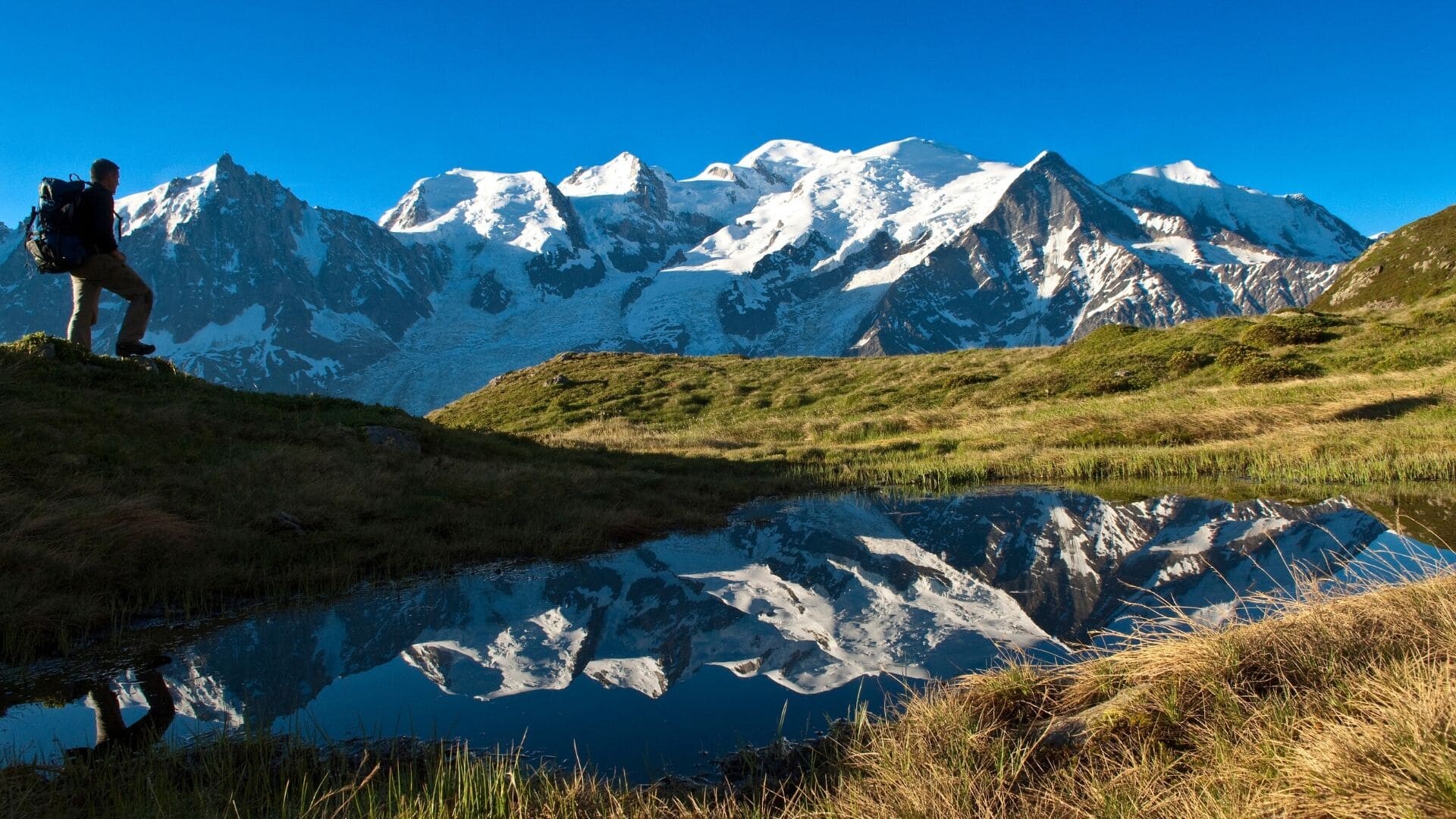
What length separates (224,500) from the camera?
10859 mm

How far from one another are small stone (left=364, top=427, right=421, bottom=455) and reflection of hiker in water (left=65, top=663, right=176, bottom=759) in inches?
428

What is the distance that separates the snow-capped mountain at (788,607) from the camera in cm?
655

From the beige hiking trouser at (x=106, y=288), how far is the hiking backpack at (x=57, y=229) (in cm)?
26

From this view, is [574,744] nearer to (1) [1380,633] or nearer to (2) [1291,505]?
(1) [1380,633]

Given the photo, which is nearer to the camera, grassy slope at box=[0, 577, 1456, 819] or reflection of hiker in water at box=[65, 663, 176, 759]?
grassy slope at box=[0, 577, 1456, 819]

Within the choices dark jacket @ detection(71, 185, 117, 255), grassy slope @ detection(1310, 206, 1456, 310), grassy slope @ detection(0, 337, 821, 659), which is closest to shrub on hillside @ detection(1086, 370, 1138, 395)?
grassy slope @ detection(0, 337, 821, 659)

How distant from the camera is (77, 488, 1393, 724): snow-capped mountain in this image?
6.55 metres

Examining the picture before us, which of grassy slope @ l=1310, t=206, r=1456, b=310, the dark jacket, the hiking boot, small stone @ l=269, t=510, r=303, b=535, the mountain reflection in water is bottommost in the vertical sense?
the mountain reflection in water

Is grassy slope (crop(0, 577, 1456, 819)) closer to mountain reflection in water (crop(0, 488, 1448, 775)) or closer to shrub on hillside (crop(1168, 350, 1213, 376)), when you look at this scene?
mountain reflection in water (crop(0, 488, 1448, 775))

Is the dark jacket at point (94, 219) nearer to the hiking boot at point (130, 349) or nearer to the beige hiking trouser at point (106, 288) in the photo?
the beige hiking trouser at point (106, 288)

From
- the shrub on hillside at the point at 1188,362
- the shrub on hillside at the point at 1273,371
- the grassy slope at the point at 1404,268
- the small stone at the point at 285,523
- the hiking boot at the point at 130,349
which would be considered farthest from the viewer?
the grassy slope at the point at 1404,268

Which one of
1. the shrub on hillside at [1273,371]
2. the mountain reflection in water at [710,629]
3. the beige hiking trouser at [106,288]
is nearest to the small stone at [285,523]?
the mountain reflection in water at [710,629]

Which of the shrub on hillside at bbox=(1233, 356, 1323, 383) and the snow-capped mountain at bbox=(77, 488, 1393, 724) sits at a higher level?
the shrub on hillside at bbox=(1233, 356, 1323, 383)

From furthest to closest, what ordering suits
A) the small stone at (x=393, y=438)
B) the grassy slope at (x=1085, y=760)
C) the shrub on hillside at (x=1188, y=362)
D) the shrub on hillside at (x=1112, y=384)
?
the shrub on hillside at (x=1188, y=362)
the shrub on hillside at (x=1112, y=384)
the small stone at (x=393, y=438)
the grassy slope at (x=1085, y=760)
